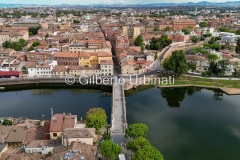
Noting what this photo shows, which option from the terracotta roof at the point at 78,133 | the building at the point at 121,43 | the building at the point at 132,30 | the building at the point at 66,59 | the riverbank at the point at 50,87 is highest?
the building at the point at 132,30

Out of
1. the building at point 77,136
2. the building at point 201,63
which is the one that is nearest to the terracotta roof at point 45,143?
the building at point 77,136

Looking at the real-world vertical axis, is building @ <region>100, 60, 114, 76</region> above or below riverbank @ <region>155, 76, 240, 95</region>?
above

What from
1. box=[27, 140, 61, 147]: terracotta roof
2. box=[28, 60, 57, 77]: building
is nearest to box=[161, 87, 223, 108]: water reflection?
box=[27, 140, 61, 147]: terracotta roof

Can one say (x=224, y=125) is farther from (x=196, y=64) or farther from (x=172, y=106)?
(x=196, y=64)

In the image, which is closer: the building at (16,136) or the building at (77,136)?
the building at (77,136)

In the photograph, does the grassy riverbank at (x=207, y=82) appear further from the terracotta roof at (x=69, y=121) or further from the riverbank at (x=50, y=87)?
the terracotta roof at (x=69, y=121)

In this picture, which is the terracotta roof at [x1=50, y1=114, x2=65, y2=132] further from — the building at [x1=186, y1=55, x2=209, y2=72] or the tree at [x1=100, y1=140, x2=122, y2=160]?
the building at [x1=186, y1=55, x2=209, y2=72]

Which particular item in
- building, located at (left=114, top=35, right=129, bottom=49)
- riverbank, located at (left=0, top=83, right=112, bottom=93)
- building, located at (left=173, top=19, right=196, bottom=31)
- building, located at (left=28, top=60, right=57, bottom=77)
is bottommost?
riverbank, located at (left=0, top=83, right=112, bottom=93)

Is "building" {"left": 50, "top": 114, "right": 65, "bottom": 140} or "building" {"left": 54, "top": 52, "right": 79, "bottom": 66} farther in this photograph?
"building" {"left": 54, "top": 52, "right": 79, "bottom": 66}
